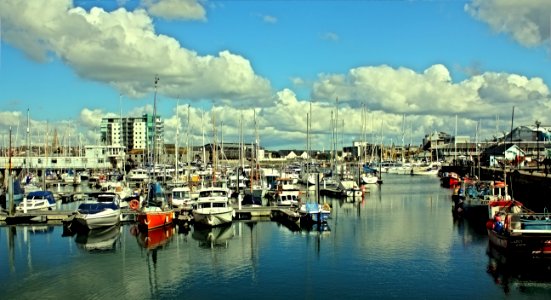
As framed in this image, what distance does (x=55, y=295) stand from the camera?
107 feet

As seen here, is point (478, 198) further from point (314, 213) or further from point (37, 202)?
point (37, 202)

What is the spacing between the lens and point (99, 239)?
5062cm

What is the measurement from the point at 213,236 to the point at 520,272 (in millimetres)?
25778

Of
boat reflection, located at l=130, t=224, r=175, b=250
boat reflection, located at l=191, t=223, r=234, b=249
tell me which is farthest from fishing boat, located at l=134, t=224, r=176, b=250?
boat reflection, located at l=191, t=223, r=234, b=249

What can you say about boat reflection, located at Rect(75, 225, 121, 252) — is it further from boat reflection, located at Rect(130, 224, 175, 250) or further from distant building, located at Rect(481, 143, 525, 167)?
distant building, located at Rect(481, 143, 525, 167)

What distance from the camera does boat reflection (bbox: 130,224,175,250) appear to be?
48.0m

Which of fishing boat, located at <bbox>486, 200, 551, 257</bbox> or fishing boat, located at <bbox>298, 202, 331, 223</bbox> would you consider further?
fishing boat, located at <bbox>298, 202, 331, 223</bbox>

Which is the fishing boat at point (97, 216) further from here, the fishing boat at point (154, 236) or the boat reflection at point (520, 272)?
the boat reflection at point (520, 272)

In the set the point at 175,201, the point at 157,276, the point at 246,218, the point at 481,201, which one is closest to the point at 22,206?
the point at 175,201

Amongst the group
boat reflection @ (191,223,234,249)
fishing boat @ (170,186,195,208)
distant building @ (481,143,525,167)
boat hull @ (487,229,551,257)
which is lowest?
boat reflection @ (191,223,234,249)

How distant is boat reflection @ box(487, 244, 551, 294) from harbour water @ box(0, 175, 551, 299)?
0.06 metres

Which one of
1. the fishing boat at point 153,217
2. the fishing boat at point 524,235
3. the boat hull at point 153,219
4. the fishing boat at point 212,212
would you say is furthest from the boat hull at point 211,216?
the fishing boat at point 524,235

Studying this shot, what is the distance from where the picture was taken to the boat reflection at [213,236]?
1897 inches

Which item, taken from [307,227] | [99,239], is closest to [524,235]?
[307,227]
